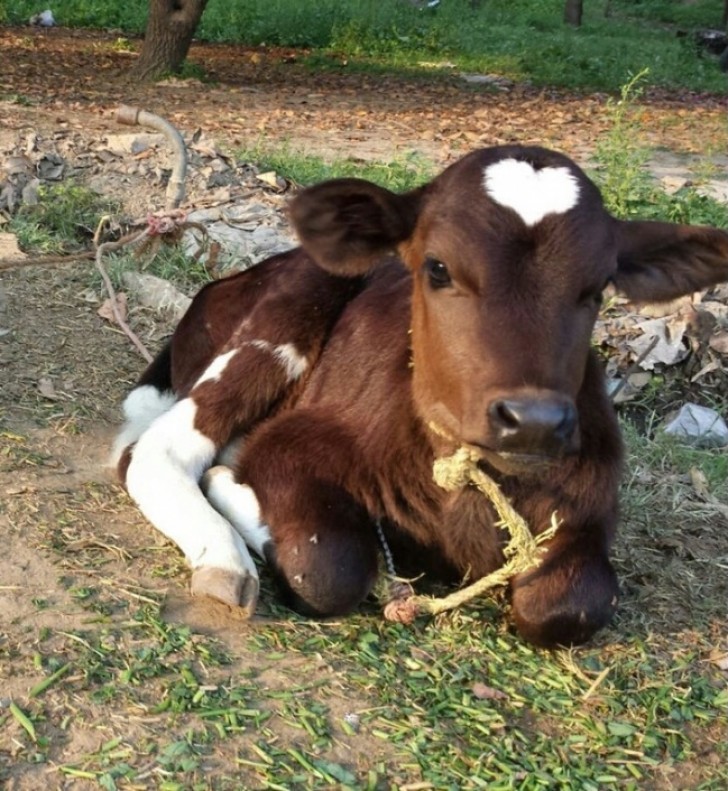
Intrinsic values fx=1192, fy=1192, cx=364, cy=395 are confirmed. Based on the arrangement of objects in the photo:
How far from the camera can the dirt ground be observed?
3.38m

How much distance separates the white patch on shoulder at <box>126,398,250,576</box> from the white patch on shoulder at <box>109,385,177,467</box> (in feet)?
0.45

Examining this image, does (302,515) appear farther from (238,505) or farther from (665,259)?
(665,259)

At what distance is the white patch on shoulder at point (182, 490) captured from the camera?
138 inches

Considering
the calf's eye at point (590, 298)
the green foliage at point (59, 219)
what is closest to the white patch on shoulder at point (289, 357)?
the calf's eye at point (590, 298)

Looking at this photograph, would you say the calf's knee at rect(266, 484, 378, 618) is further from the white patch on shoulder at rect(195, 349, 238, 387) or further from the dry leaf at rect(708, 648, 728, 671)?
the dry leaf at rect(708, 648, 728, 671)

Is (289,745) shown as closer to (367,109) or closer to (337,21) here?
(367,109)

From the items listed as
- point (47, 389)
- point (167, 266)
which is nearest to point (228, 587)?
point (47, 389)

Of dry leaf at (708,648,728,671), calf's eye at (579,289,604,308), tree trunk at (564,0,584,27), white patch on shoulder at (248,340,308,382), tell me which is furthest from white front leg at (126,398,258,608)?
tree trunk at (564,0,584,27)

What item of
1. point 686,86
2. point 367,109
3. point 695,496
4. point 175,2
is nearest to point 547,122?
point 367,109

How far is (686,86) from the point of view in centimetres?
2064

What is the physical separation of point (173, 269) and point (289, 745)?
3885mm

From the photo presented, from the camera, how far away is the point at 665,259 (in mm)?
3559

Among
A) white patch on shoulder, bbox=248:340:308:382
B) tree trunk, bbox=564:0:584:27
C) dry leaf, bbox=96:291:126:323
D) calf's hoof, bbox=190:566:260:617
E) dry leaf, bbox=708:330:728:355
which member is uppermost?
white patch on shoulder, bbox=248:340:308:382

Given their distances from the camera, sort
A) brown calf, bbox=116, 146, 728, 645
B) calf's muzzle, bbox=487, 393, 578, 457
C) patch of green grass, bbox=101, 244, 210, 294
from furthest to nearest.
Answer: patch of green grass, bbox=101, 244, 210, 294, brown calf, bbox=116, 146, 728, 645, calf's muzzle, bbox=487, 393, 578, 457
